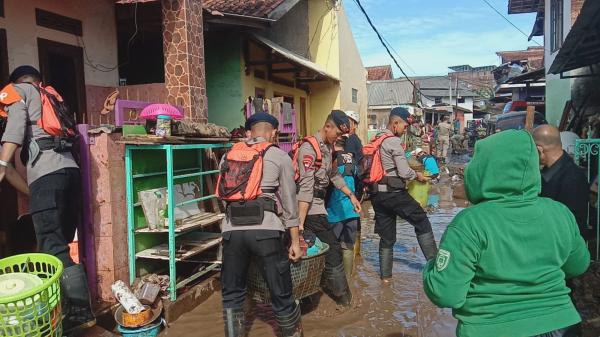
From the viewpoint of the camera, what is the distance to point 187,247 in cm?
486

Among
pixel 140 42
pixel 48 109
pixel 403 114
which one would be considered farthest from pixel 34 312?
pixel 140 42

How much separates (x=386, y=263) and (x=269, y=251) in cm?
255

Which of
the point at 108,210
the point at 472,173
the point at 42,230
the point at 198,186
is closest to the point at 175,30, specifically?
the point at 198,186

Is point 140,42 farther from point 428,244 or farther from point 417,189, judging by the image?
point 428,244

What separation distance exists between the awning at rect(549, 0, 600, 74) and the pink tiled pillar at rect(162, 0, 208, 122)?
5.89 m

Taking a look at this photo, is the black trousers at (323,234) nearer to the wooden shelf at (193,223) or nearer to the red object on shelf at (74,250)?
the wooden shelf at (193,223)

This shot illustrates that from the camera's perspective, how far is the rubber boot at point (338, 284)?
4.55 metres

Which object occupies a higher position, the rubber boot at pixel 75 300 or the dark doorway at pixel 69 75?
the dark doorway at pixel 69 75

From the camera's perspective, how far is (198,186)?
5.45 meters

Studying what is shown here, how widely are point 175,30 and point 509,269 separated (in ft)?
17.2

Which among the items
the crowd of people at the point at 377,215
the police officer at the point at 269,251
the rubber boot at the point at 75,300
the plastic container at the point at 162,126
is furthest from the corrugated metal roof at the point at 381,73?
the rubber boot at the point at 75,300

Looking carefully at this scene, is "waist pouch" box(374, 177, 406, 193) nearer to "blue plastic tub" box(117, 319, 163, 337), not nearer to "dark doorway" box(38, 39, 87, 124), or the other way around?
"blue plastic tub" box(117, 319, 163, 337)

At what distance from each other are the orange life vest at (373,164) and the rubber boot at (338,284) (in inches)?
47.2

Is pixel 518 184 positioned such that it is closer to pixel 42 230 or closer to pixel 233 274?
pixel 233 274
